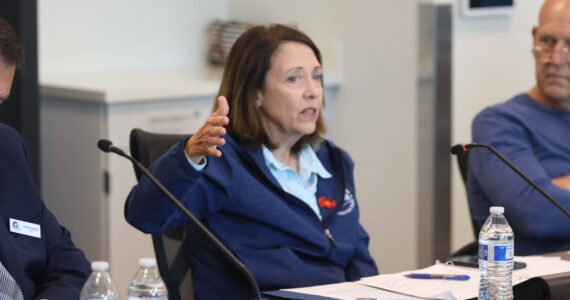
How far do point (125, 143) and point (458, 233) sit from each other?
4.49ft

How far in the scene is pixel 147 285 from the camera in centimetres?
154

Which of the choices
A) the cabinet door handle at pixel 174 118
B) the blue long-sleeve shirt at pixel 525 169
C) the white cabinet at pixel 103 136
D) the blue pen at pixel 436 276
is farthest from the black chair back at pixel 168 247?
the cabinet door handle at pixel 174 118

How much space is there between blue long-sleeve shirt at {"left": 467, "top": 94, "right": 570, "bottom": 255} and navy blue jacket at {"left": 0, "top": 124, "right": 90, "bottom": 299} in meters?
1.16

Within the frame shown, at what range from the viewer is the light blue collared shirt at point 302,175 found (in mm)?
2301

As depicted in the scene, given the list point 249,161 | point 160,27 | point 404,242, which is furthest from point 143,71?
point 249,161

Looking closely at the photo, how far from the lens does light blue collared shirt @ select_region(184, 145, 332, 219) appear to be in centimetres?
230

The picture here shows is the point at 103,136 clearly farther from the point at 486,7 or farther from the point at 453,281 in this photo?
the point at 453,281

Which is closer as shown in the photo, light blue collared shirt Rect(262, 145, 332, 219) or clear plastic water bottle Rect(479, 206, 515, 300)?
clear plastic water bottle Rect(479, 206, 515, 300)

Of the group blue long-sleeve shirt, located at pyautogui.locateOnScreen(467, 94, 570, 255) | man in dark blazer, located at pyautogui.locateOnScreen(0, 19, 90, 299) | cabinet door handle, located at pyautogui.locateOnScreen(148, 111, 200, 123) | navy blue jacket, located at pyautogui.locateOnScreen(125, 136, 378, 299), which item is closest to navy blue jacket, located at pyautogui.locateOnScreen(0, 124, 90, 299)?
man in dark blazer, located at pyautogui.locateOnScreen(0, 19, 90, 299)

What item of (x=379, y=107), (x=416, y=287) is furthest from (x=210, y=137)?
(x=379, y=107)

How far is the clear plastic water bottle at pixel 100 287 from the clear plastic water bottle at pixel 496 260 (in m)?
0.71

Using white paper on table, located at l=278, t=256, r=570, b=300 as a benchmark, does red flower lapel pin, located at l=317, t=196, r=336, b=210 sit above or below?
above

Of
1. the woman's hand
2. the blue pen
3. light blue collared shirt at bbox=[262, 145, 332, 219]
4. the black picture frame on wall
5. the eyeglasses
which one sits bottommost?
the blue pen

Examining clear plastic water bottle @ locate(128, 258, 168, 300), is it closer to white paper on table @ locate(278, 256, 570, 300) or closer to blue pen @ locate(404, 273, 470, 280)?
white paper on table @ locate(278, 256, 570, 300)
